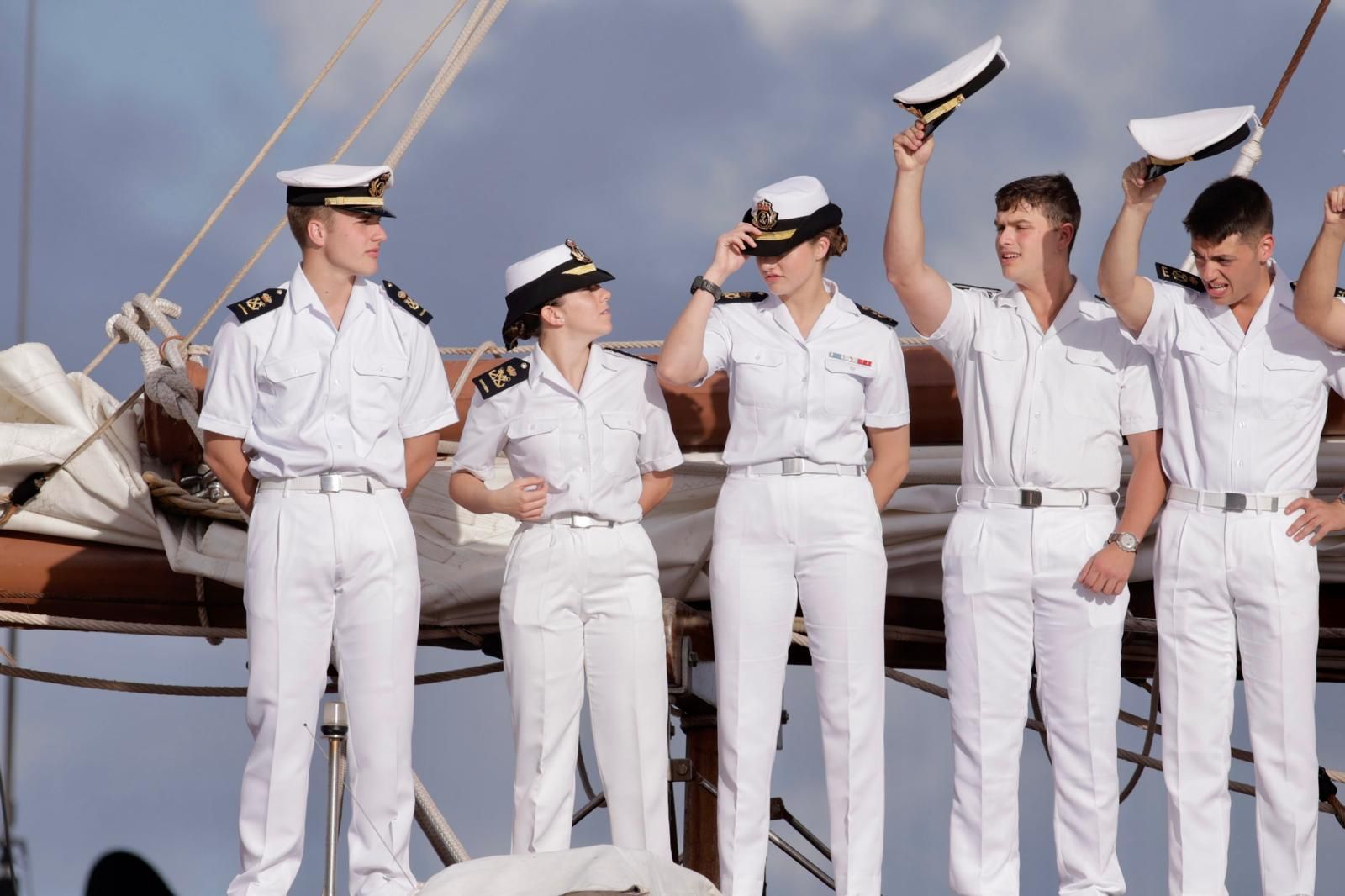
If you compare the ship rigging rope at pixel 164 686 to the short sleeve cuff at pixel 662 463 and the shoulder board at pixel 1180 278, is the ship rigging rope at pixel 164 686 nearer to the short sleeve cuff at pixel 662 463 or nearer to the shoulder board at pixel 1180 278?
the short sleeve cuff at pixel 662 463

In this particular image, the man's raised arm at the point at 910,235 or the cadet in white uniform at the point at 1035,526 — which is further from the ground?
the man's raised arm at the point at 910,235

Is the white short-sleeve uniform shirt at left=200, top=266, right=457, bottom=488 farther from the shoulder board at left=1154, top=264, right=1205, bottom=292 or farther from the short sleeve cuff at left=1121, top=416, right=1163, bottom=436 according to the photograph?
the shoulder board at left=1154, top=264, right=1205, bottom=292

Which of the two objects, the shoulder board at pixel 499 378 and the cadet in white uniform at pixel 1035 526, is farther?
the shoulder board at pixel 499 378

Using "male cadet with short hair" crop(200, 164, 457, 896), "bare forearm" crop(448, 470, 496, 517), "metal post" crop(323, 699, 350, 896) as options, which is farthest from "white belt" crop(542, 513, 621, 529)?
"metal post" crop(323, 699, 350, 896)

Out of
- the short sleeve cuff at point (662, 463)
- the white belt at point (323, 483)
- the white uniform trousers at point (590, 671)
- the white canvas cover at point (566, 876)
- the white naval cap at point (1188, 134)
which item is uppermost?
the white naval cap at point (1188, 134)

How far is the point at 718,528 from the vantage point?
493 cm

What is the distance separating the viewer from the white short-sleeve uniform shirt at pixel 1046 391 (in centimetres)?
483

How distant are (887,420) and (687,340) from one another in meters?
0.64

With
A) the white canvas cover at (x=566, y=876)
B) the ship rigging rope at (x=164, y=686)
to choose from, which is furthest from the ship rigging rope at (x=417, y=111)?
the white canvas cover at (x=566, y=876)

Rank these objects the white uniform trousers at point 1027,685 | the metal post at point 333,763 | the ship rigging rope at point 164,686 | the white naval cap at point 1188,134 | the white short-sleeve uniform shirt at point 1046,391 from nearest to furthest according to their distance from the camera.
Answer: the metal post at point 333,763 → the white naval cap at point 1188,134 → the white uniform trousers at point 1027,685 → the white short-sleeve uniform shirt at point 1046,391 → the ship rigging rope at point 164,686

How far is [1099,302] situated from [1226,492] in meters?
0.63

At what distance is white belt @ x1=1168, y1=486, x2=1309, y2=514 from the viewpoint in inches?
185

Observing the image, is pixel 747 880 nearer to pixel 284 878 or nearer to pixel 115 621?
pixel 284 878

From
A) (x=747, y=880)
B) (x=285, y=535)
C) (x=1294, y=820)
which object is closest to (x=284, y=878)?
(x=285, y=535)
